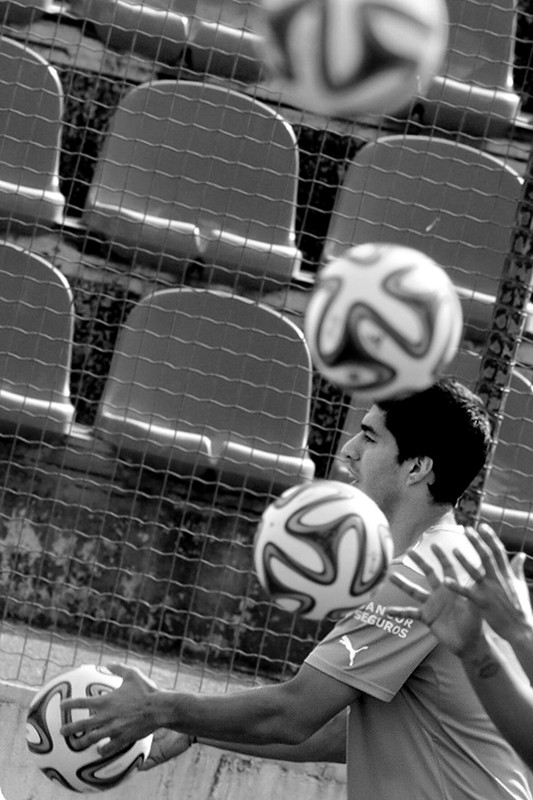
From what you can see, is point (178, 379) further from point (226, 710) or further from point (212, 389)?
point (226, 710)

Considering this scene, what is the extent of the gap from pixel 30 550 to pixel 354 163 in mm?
1810

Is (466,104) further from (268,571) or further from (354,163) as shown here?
(268,571)

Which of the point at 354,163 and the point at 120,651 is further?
the point at 354,163

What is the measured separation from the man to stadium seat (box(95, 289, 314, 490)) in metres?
1.69

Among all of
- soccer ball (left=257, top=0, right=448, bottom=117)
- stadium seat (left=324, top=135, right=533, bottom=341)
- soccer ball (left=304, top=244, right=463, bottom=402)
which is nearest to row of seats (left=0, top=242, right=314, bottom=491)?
stadium seat (left=324, top=135, right=533, bottom=341)

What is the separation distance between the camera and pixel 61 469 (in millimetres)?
4867

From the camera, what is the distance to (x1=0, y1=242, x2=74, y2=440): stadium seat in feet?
16.2

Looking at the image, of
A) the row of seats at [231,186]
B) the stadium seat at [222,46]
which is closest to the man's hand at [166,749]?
the row of seats at [231,186]

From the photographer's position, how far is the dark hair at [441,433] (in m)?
3.29

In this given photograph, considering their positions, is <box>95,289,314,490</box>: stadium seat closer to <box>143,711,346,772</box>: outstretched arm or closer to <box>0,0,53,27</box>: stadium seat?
<box>0,0,53,27</box>: stadium seat

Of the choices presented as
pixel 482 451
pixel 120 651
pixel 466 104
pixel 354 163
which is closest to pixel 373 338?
pixel 482 451

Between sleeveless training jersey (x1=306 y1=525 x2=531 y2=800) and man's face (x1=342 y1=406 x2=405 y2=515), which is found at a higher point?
man's face (x1=342 y1=406 x2=405 y2=515)

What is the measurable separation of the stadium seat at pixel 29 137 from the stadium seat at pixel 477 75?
1413 millimetres

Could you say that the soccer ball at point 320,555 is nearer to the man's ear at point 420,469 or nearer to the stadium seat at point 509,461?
the man's ear at point 420,469
